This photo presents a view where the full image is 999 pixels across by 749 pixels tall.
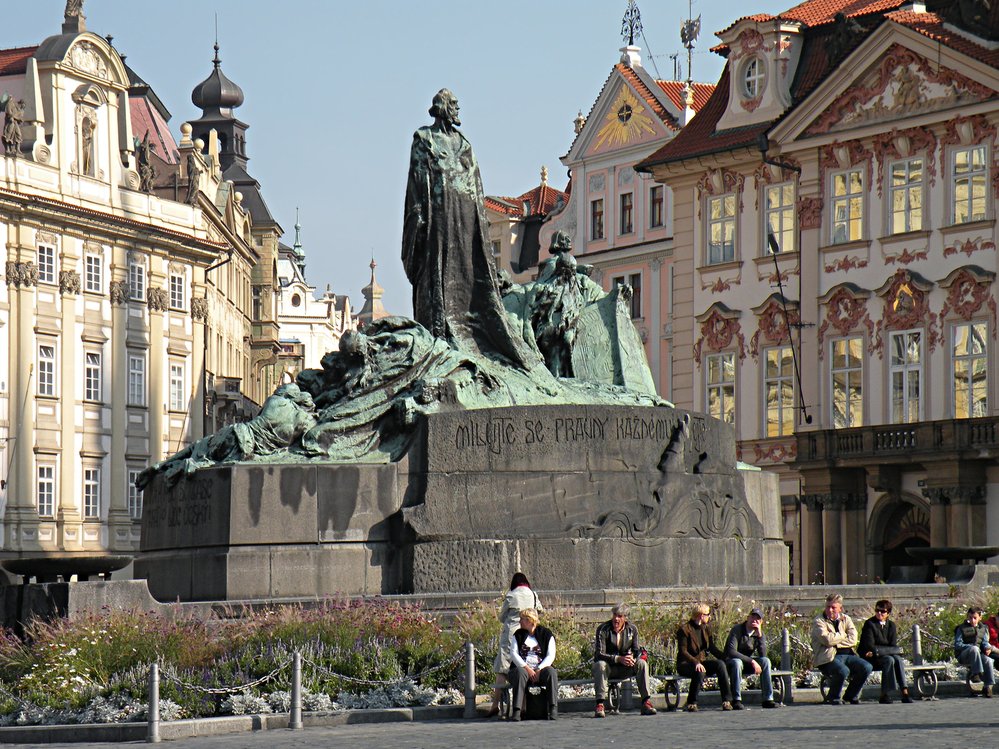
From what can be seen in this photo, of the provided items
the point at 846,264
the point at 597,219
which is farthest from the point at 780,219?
the point at 597,219

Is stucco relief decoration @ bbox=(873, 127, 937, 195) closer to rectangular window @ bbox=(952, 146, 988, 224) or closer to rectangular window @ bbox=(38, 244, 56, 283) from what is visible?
rectangular window @ bbox=(952, 146, 988, 224)

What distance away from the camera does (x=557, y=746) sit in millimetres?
12930

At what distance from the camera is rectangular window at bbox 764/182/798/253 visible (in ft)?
140

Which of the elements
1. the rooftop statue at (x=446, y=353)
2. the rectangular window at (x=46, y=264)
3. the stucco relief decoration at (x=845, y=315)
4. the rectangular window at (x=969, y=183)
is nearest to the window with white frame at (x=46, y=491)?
the rectangular window at (x=46, y=264)

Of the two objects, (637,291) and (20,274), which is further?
(20,274)

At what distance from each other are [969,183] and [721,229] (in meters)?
6.33

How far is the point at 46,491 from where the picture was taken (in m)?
52.2

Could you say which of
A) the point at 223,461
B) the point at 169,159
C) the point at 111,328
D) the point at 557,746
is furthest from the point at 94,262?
the point at 557,746

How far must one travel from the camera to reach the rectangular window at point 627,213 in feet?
161

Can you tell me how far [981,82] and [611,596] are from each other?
2317cm

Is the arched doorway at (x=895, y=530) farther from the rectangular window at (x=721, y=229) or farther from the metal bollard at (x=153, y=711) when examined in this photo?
the metal bollard at (x=153, y=711)

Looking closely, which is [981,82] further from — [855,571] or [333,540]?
[333,540]

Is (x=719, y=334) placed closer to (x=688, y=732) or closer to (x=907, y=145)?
(x=907, y=145)

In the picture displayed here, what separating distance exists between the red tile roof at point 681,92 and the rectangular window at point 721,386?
7257mm
